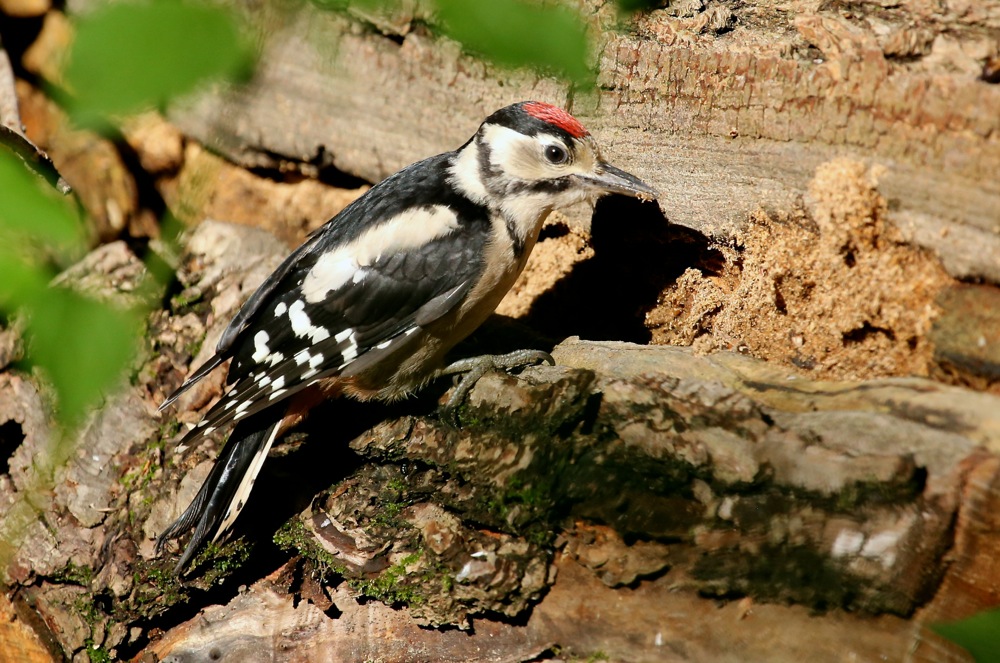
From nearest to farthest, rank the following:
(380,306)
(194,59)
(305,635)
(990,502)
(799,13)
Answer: (194,59)
(990,502)
(799,13)
(305,635)
(380,306)

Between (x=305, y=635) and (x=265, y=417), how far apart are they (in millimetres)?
701

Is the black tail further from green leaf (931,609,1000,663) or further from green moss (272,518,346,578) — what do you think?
green leaf (931,609,1000,663)

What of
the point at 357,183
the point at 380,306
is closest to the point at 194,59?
the point at 380,306

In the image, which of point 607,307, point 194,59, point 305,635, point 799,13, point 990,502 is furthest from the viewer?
point 607,307

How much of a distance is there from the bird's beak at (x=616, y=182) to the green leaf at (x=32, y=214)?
168cm

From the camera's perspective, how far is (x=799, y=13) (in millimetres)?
2406

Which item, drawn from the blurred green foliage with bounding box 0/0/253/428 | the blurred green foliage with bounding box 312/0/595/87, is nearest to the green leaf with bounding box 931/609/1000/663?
the blurred green foliage with bounding box 312/0/595/87

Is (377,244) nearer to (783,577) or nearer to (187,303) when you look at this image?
(187,303)

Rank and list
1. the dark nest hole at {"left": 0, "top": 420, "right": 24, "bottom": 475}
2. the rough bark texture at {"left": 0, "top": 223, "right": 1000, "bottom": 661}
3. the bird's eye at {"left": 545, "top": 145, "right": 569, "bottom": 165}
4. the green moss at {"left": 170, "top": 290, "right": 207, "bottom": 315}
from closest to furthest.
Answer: the rough bark texture at {"left": 0, "top": 223, "right": 1000, "bottom": 661}, the bird's eye at {"left": 545, "top": 145, "right": 569, "bottom": 165}, the dark nest hole at {"left": 0, "top": 420, "right": 24, "bottom": 475}, the green moss at {"left": 170, "top": 290, "right": 207, "bottom": 315}

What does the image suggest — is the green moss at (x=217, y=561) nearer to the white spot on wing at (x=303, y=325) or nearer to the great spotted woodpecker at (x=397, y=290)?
the great spotted woodpecker at (x=397, y=290)

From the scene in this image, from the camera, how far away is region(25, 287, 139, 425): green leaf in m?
1.63

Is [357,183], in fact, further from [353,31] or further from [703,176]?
→ [703,176]

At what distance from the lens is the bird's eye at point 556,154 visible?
9.43ft

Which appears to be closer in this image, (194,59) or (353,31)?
(194,59)
